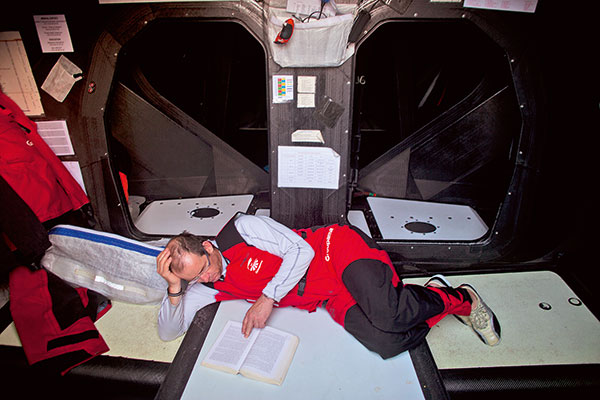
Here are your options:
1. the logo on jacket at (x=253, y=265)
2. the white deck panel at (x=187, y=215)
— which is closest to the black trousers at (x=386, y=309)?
the logo on jacket at (x=253, y=265)

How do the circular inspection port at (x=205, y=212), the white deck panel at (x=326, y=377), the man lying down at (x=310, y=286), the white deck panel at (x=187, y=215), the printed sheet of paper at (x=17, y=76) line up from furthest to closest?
the circular inspection port at (x=205, y=212) → the white deck panel at (x=187, y=215) → the printed sheet of paper at (x=17, y=76) → the man lying down at (x=310, y=286) → the white deck panel at (x=326, y=377)

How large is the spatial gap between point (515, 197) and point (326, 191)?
1.13 metres

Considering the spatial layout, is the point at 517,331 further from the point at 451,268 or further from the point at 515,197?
the point at 515,197

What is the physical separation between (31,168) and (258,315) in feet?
5.02

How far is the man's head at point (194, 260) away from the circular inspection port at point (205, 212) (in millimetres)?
1110

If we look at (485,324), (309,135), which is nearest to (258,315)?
(309,135)

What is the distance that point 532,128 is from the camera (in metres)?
1.98

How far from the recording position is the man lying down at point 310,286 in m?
1.55

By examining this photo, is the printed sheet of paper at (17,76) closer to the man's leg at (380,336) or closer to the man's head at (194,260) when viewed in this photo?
the man's head at (194,260)

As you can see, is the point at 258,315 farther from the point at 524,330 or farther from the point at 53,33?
the point at 53,33

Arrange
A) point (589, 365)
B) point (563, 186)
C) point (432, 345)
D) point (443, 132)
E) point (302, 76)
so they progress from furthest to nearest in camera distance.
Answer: point (443, 132) < point (563, 186) < point (302, 76) < point (432, 345) < point (589, 365)

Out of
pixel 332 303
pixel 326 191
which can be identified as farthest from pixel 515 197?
pixel 332 303

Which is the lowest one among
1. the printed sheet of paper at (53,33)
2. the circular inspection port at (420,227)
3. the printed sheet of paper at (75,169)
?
the circular inspection port at (420,227)

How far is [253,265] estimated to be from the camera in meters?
1.72
